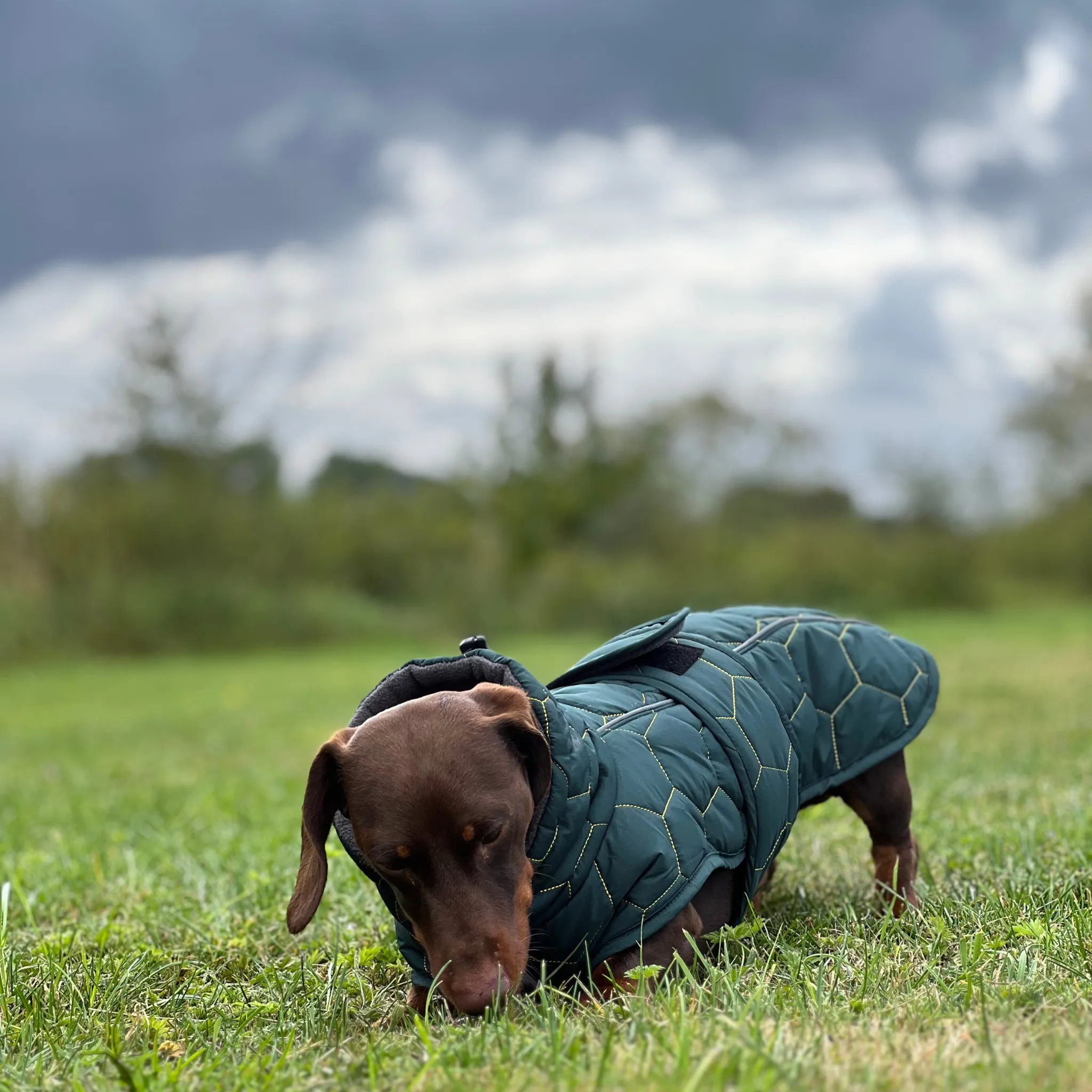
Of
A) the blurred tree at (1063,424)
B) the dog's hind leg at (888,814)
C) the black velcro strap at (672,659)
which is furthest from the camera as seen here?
the blurred tree at (1063,424)

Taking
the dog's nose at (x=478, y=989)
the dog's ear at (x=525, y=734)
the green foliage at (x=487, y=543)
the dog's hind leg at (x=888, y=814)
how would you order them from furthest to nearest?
the green foliage at (x=487, y=543) < the dog's hind leg at (x=888, y=814) < the dog's ear at (x=525, y=734) < the dog's nose at (x=478, y=989)

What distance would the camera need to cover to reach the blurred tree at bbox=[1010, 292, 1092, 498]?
2833 cm

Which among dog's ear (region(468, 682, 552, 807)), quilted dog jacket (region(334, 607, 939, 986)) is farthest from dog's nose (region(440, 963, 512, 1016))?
dog's ear (region(468, 682, 552, 807))

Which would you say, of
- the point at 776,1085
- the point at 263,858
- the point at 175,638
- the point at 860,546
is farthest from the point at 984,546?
the point at 776,1085

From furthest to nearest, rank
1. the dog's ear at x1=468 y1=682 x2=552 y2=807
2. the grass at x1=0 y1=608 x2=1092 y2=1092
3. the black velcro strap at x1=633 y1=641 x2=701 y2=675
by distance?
the black velcro strap at x1=633 y1=641 x2=701 y2=675 → the dog's ear at x1=468 y1=682 x2=552 y2=807 → the grass at x1=0 y1=608 x2=1092 y2=1092

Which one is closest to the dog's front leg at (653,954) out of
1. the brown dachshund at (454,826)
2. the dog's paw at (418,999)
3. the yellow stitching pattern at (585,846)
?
the brown dachshund at (454,826)

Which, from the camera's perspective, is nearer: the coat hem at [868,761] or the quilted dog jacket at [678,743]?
the quilted dog jacket at [678,743]

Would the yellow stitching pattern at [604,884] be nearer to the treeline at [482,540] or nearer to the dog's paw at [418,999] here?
the dog's paw at [418,999]

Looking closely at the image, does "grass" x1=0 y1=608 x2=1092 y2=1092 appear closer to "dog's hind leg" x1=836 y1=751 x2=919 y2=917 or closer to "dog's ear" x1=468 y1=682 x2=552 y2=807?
"dog's hind leg" x1=836 y1=751 x2=919 y2=917

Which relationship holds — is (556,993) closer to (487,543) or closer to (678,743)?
(678,743)

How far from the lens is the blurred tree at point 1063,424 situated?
1115 inches

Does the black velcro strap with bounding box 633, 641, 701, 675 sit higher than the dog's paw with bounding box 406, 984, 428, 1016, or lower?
higher

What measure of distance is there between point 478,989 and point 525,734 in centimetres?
50

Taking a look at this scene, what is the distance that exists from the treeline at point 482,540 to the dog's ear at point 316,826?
1942cm
